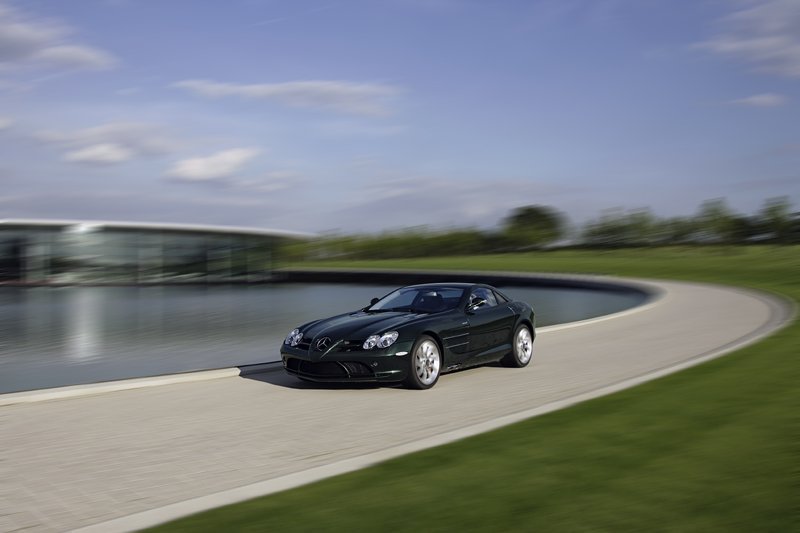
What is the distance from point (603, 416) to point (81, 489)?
4613 mm

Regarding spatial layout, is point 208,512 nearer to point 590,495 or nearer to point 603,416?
point 590,495

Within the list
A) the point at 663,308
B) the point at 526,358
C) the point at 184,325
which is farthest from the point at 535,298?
the point at 526,358

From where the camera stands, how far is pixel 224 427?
8.22m

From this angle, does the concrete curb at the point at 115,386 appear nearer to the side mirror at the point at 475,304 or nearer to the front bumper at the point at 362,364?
the front bumper at the point at 362,364

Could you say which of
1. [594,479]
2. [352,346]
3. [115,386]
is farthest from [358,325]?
[594,479]

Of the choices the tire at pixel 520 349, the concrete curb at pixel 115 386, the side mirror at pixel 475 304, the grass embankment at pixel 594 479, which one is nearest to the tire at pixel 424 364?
the side mirror at pixel 475 304

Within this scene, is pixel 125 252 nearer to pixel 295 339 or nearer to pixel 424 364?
pixel 295 339

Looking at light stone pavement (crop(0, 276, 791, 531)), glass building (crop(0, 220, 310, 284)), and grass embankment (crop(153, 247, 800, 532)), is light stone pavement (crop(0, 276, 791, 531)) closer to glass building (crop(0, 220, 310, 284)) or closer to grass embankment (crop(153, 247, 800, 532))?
grass embankment (crop(153, 247, 800, 532))

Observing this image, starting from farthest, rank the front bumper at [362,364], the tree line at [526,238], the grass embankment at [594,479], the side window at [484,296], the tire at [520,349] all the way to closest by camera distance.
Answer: the tree line at [526,238] < the tire at [520,349] < the side window at [484,296] < the front bumper at [362,364] < the grass embankment at [594,479]

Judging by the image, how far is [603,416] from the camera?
26.8ft

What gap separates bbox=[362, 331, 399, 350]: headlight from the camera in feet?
33.8

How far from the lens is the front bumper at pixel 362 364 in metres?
10.2

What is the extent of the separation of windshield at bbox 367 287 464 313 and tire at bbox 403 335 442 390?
81 cm

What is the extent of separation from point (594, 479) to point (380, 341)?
15.3ft
